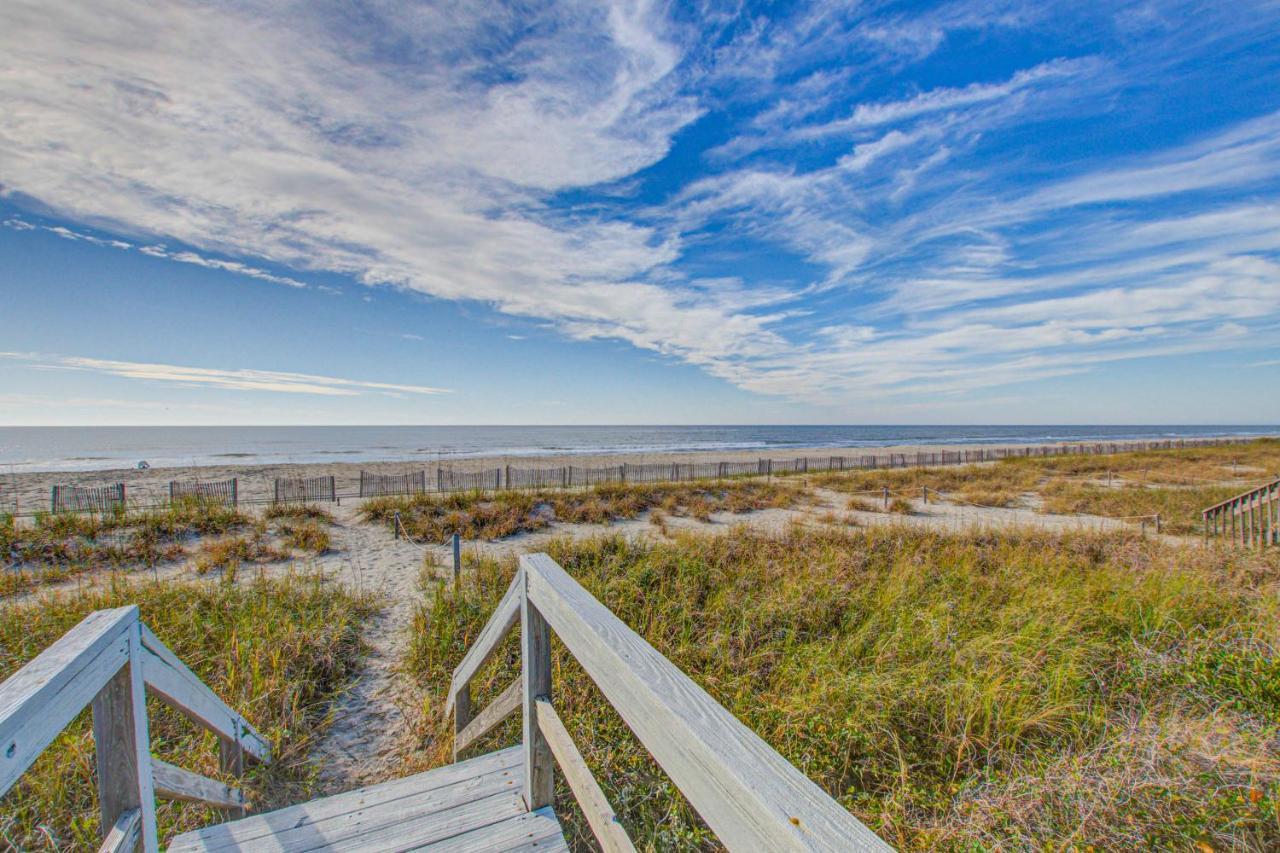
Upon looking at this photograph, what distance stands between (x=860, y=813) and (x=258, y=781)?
367cm

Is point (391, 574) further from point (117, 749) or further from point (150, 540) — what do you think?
point (117, 749)

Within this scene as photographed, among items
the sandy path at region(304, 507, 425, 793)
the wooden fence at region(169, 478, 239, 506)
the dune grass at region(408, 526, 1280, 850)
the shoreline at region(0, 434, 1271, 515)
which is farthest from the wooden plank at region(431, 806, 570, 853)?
the shoreline at region(0, 434, 1271, 515)

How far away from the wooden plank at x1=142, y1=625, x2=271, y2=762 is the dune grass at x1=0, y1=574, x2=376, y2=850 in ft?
1.41

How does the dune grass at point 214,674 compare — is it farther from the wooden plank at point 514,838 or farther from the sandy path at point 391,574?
the wooden plank at point 514,838

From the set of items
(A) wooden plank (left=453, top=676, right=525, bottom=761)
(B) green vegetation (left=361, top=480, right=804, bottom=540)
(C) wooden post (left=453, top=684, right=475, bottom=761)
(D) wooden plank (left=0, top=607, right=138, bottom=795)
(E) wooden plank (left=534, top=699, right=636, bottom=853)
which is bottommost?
(B) green vegetation (left=361, top=480, right=804, bottom=540)

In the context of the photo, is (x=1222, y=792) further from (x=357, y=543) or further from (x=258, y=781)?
(x=357, y=543)

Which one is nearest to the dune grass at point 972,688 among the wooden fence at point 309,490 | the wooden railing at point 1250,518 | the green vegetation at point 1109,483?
the wooden railing at point 1250,518

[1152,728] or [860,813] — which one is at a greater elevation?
[1152,728]

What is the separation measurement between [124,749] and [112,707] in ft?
0.48

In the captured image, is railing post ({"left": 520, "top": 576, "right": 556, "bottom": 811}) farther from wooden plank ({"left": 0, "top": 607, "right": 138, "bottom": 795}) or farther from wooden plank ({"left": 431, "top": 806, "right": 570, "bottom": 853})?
wooden plank ({"left": 0, "top": 607, "right": 138, "bottom": 795})

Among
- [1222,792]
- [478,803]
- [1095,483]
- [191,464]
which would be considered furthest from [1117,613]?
[191,464]

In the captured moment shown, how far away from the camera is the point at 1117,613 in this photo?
15.9ft

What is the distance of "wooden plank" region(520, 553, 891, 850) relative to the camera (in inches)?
28.7

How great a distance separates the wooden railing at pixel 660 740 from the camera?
0.76 meters
